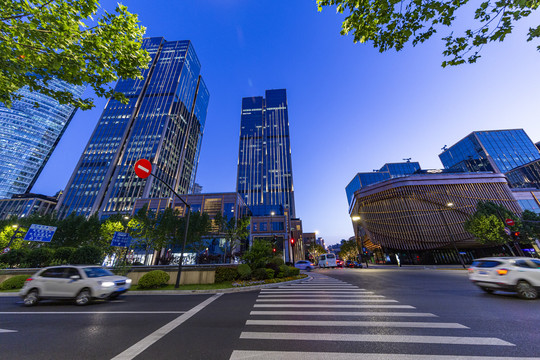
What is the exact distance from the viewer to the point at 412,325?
5.09 m

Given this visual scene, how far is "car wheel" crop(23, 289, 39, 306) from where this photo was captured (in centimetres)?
859

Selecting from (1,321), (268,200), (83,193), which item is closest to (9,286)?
(1,321)

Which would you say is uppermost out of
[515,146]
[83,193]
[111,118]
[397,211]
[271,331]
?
[111,118]

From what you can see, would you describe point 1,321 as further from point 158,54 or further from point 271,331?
point 158,54

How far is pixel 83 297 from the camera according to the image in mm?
8438

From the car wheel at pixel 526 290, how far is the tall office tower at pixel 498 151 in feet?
355

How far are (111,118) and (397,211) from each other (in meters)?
127

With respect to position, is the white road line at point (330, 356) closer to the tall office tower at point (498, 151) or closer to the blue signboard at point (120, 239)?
the blue signboard at point (120, 239)

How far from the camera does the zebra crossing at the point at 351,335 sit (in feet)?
11.8

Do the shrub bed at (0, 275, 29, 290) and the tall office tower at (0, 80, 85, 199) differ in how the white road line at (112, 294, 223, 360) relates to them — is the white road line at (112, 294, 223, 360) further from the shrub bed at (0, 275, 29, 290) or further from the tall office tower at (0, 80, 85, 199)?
the tall office tower at (0, 80, 85, 199)

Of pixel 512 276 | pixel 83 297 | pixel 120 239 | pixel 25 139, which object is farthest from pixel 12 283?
pixel 25 139

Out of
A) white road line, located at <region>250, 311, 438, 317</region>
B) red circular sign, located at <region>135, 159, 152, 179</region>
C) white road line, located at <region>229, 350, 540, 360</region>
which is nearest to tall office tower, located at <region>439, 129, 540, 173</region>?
white road line, located at <region>250, 311, 438, 317</region>

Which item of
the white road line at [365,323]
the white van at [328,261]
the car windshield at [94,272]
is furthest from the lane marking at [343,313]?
the white van at [328,261]

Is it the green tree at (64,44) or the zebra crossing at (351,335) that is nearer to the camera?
the zebra crossing at (351,335)
